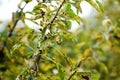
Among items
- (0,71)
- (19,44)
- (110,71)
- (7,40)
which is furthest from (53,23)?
(110,71)

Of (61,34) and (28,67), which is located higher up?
(61,34)

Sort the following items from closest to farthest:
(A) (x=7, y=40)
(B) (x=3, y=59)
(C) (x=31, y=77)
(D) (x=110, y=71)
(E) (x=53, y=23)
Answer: (C) (x=31, y=77)
(E) (x=53, y=23)
(A) (x=7, y=40)
(B) (x=3, y=59)
(D) (x=110, y=71)

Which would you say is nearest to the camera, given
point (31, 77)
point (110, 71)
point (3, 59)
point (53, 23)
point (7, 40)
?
point (31, 77)

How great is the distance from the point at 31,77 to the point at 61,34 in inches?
10.1

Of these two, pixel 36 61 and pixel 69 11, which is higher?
pixel 69 11

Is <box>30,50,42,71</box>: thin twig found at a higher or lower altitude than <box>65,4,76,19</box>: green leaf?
lower

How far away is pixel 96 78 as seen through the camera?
152 centimetres

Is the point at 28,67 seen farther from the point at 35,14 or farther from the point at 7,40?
the point at 7,40

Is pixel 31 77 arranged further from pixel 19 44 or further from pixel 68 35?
pixel 68 35

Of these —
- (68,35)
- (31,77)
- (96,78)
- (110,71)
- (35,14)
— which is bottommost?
(110,71)

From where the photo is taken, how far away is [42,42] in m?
1.37

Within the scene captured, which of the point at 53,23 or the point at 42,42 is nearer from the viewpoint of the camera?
the point at 42,42

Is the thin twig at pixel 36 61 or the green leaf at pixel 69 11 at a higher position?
the green leaf at pixel 69 11

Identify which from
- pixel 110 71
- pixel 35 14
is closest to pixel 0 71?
pixel 35 14
